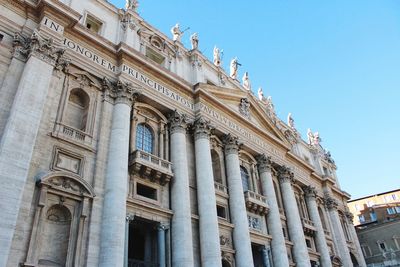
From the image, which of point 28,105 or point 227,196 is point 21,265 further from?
point 227,196

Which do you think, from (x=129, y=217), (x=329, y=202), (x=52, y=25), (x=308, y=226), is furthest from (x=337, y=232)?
(x=52, y=25)

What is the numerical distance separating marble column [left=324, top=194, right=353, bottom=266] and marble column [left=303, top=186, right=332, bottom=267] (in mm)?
3593

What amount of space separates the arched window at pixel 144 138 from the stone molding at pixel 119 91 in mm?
1895

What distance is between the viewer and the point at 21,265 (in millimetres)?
12461

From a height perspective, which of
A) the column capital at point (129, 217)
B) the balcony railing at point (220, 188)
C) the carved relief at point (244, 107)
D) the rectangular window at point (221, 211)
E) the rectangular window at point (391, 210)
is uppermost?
the carved relief at point (244, 107)

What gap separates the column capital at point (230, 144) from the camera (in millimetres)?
24375

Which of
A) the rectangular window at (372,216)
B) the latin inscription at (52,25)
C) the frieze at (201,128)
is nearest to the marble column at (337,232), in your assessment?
the frieze at (201,128)

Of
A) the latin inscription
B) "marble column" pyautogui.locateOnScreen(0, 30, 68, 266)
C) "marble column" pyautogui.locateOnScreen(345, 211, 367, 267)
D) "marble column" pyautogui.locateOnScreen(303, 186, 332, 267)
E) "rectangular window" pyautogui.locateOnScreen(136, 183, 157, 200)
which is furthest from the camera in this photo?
"marble column" pyautogui.locateOnScreen(345, 211, 367, 267)

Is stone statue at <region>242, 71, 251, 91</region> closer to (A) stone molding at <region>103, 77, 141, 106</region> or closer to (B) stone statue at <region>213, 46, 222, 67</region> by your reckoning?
(B) stone statue at <region>213, 46, 222, 67</region>

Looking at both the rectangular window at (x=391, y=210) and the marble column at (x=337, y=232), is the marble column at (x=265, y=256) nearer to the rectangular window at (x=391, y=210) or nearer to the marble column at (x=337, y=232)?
the marble column at (x=337, y=232)

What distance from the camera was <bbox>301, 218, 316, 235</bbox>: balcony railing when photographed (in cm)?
2945

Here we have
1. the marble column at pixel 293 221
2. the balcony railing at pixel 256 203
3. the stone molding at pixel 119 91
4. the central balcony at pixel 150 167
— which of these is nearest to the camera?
the central balcony at pixel 150 167

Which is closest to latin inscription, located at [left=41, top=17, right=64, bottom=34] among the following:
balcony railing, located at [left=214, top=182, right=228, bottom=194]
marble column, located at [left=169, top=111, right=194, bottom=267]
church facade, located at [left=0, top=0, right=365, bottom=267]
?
church facade, located at [left=0, top=0, right=365, bottom=267]

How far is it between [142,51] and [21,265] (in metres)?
14.3
